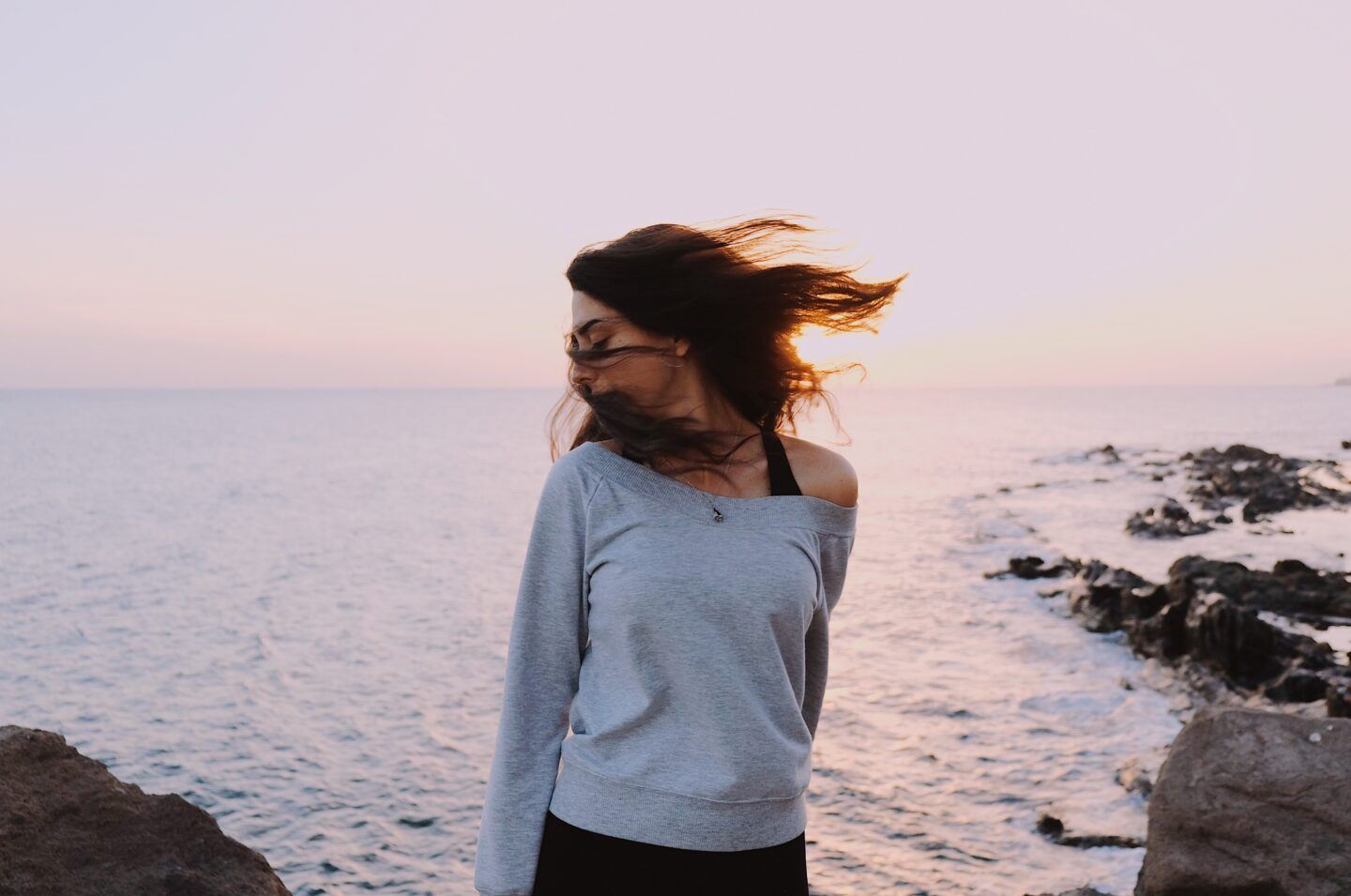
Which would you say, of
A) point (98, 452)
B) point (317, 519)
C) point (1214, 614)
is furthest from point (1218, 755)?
point (98, 452)

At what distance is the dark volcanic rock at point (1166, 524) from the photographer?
25.6 metres

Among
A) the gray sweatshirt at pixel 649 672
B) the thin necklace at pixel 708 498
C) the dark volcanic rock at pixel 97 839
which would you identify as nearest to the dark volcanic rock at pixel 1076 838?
the dark volcanic rock at pixel 97 839

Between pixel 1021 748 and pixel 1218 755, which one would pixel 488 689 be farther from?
pixel 1218 755

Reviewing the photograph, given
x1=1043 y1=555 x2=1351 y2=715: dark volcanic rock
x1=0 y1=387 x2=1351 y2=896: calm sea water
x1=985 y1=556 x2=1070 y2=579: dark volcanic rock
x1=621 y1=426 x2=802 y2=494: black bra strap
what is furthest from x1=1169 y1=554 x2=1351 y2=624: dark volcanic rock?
x1=621 y1=426 x2=802 y2=494: black bra strap

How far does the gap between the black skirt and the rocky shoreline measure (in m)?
4.00

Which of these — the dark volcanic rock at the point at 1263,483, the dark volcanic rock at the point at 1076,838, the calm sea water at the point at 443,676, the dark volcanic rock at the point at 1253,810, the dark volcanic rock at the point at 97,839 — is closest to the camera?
the dark volcanic rock at the point at 97,839

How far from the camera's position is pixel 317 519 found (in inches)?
1325

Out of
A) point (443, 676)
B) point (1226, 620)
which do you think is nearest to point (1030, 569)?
point (1226, 620)

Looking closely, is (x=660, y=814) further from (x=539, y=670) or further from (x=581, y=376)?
(x=581, y=376)

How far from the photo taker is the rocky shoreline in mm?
5137

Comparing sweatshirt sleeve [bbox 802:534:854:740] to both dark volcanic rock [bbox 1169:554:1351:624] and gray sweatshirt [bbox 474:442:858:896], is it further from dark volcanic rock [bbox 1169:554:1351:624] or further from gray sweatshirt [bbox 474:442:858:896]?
dark volcanic rock [bbox 1169:554:1351:624]

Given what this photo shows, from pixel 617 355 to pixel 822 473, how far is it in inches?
24.1

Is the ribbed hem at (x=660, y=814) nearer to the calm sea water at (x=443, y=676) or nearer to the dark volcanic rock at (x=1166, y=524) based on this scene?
the calm sea water at (x=443, y=676)

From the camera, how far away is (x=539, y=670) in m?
2.43
